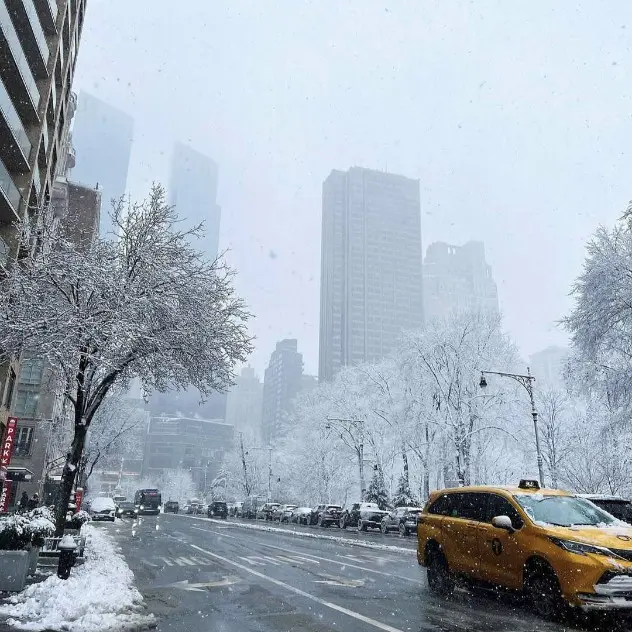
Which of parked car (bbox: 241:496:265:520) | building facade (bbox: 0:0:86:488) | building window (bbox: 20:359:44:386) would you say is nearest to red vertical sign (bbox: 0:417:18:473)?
building facade (bbox: 0:0:86:488)

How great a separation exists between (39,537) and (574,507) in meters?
9.72

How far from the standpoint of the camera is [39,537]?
11281 mm

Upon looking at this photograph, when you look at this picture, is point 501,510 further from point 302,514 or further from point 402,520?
point 302,514

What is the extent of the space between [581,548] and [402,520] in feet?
86.9

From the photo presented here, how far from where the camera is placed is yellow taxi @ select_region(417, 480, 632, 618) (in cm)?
723

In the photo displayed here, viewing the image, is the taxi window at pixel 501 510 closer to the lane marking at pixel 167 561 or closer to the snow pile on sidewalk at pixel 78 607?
the snow pile on sidewalk at pixel 78 607

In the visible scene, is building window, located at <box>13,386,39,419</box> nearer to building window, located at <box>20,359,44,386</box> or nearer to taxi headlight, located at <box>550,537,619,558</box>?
building window, located at <box>20,359,44,386</box>

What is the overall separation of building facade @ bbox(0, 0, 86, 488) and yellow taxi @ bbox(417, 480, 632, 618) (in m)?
16.1

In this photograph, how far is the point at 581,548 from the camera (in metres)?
7.52

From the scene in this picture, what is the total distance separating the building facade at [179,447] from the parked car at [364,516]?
143m

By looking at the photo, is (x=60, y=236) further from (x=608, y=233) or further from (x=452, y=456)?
(x=452, y=456)

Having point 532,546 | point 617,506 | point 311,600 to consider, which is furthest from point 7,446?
point 532,546

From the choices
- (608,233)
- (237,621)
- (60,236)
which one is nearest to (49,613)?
(237,621)

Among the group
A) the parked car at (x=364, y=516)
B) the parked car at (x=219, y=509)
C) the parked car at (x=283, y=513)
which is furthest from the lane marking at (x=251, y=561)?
the parked car at (x=219, y=509)
